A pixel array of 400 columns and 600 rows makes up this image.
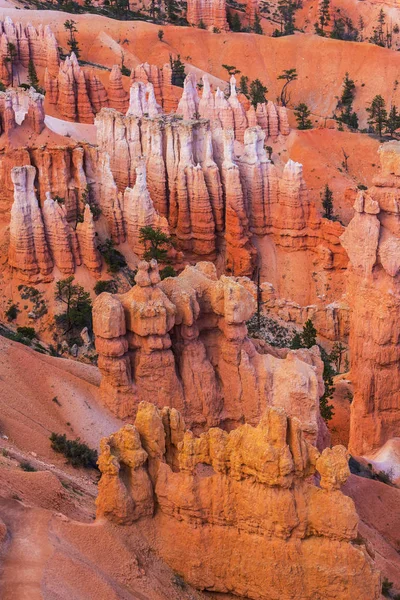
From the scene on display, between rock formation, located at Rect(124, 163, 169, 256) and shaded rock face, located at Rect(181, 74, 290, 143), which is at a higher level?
shaded rock face, located at Rect(181, 74, 290, 143)

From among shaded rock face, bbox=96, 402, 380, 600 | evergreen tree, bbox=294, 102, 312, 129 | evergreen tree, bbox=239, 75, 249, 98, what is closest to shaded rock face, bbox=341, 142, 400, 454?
shaded rock face, bbox=96, 402, 380, 600

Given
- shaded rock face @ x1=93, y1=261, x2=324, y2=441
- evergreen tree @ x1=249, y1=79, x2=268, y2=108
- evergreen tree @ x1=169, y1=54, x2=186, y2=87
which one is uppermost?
shaded rock face @ x1=93, y1=261, x2=324, y2=441

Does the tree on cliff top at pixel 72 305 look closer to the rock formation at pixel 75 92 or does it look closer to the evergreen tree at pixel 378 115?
the rock formation at pixel 75 92

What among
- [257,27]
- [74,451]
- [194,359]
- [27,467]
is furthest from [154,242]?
[257,27]

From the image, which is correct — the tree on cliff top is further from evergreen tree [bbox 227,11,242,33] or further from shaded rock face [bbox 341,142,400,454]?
evergreen tree [bbox 227,11,242,33]

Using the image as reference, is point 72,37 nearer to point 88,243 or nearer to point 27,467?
point 88,243

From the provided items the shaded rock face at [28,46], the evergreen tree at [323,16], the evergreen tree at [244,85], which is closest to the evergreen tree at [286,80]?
the evergreen tree at [244,85]

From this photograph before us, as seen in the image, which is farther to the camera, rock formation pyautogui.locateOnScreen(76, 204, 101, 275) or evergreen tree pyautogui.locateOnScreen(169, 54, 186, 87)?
evergreen tree pyautogui.locateOnScreen(169, 54, 186, 87)
